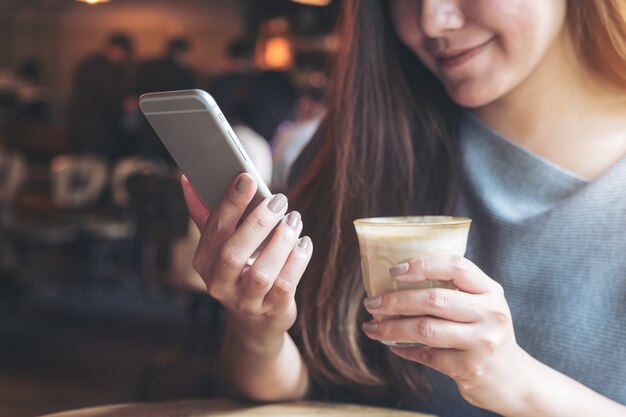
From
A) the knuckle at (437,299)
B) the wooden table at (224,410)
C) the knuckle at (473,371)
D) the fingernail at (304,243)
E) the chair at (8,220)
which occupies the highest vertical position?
the knuckle at (437,299)

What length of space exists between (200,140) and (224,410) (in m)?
0.53

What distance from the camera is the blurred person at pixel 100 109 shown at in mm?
8719

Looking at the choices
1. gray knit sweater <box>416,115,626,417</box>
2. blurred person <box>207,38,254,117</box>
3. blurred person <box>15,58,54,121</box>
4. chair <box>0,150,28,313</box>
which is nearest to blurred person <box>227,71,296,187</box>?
blurred person <box>207,38,254,117</box>

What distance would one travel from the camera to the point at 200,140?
3.66 ft

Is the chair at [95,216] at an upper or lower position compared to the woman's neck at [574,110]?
lower

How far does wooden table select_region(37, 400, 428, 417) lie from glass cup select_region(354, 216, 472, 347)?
0.33 metres

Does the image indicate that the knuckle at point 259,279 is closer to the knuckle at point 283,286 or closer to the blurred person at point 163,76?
the knuckle at point 283,286

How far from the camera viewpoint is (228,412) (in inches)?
54.2

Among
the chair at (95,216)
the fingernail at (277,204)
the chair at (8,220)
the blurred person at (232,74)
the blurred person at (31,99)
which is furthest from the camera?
the blurred person at (31,99)

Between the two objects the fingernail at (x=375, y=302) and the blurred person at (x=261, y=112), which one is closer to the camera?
the fingernail at (x=375, y=302)

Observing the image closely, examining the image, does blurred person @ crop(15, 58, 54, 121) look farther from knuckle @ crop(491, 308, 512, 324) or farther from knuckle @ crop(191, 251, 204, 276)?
knuckle @ crop(491, 308, 512, 324)

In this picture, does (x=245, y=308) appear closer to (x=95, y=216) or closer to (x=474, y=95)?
(x=474, y=95)

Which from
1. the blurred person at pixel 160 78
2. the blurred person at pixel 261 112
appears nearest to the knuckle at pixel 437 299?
the blurred person at pixel 261 112

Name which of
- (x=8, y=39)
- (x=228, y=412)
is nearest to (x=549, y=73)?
(x=228, y=412)
